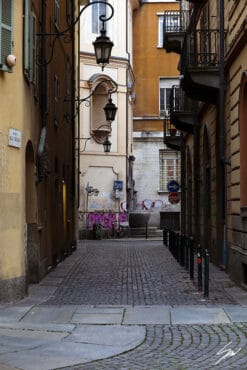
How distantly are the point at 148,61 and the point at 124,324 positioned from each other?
127 feet

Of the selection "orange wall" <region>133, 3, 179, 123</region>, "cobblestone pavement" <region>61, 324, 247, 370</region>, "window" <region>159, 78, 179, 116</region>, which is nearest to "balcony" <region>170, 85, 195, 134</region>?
"cobblestone pavement" <region>61, 324, 247, 370</region>

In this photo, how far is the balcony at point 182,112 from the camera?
82.2 ft

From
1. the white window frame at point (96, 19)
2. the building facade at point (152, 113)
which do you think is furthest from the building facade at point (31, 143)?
the building facade at point (152, 113)

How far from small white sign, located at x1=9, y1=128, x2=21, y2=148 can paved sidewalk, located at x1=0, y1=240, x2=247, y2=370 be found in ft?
8.93

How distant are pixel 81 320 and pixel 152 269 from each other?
8.24 metres

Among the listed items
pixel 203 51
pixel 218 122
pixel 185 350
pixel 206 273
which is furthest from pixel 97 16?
pixel 185 350

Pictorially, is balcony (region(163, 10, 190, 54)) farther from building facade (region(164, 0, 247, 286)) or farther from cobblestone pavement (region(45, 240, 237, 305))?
cobblestone pavement (region(45, 240, 237, 305))

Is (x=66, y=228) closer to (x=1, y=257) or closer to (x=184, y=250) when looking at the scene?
(x=184, y=250)

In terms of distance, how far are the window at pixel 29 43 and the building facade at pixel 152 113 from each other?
3133 centimetres

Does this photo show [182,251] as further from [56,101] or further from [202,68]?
[56,101]

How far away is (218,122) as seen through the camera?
18.8 metres

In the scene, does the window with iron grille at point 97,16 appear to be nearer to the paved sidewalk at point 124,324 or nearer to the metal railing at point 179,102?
the metal railing at point 179,102

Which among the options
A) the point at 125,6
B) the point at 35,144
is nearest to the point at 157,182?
the point at 125,6

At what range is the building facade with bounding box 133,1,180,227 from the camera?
46281 mm
